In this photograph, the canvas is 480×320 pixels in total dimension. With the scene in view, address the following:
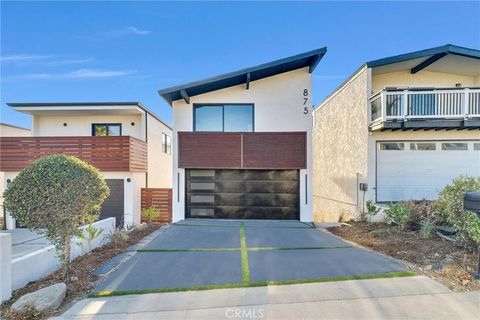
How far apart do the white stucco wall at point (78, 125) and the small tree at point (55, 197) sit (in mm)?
7591

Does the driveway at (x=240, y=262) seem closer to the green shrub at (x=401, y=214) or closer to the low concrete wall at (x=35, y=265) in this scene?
the low concrete wall at (x=35, y=265)

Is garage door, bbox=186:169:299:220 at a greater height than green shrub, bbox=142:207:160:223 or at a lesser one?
greater

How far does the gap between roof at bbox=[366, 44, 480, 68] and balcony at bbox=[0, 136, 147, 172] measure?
9.94 meters

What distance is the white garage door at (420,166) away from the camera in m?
10.8

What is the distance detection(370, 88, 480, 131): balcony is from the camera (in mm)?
9820

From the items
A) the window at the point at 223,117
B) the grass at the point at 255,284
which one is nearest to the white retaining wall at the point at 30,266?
the grass at the point at 255,284

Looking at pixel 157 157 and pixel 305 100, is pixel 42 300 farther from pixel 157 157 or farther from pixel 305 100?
pixel 157 157

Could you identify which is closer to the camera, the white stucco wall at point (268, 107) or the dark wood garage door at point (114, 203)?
the dark wood garage door at point (114, 203)

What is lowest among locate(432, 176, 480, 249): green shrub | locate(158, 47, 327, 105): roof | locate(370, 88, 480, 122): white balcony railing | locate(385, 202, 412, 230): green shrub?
locate(385, 202, 412, 230): green shrub

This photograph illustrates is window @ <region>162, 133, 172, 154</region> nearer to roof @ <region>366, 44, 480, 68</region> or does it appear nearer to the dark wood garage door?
the dark wood garage door

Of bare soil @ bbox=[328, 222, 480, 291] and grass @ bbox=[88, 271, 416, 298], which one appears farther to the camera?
bare soil @ bbox=[328, 222, 480, 291]

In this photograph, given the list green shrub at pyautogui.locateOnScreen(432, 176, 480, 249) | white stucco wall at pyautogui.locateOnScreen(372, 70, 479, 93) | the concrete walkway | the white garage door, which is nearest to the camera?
the concrete walkway

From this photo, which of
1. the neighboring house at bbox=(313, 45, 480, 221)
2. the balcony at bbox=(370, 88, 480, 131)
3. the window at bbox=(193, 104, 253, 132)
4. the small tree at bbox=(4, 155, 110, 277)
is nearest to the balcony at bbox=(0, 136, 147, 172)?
the window at bbox=(193, 104, 253, 132)

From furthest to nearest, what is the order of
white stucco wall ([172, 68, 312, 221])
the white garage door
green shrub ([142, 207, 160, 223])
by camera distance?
the white garage door, white stucco wall ([172, 68, 312, 221]), green shrub ([142, 207, 160, 223])
